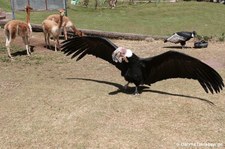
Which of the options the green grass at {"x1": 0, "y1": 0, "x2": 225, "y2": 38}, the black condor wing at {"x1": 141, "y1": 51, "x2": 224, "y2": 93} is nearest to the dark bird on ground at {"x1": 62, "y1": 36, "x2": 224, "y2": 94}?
the black condor wing at {"x1": 141, "y1": 51, "x2": 224, "y2": 93}

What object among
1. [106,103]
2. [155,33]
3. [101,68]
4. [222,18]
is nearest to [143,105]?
[106,103]

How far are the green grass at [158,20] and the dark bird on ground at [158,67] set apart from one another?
29.3ft

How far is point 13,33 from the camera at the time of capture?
13.2 metres

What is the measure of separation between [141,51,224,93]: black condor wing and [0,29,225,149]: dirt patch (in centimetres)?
49

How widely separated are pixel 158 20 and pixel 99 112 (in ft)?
47.4

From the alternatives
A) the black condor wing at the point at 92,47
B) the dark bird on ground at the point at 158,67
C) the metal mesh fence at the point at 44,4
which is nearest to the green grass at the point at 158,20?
the metal mesh fence at the point at 44,4

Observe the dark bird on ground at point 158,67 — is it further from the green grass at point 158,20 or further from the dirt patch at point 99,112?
the green grass at point 158,20

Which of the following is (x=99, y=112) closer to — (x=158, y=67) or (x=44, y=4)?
(x=158, y=67)

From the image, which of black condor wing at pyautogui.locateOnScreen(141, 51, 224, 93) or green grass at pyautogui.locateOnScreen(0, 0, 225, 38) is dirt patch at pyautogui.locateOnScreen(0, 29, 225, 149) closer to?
black condor wing at pyautogui.locateOnScreen(141, 51, 224, 93)

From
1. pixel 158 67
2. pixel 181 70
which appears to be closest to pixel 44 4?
pixel 158 67

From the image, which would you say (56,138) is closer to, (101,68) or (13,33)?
(101,68)

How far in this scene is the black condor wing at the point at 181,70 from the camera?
8.08 meters

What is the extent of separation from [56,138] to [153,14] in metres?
18.6

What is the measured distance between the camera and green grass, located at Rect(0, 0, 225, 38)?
18.9 m
